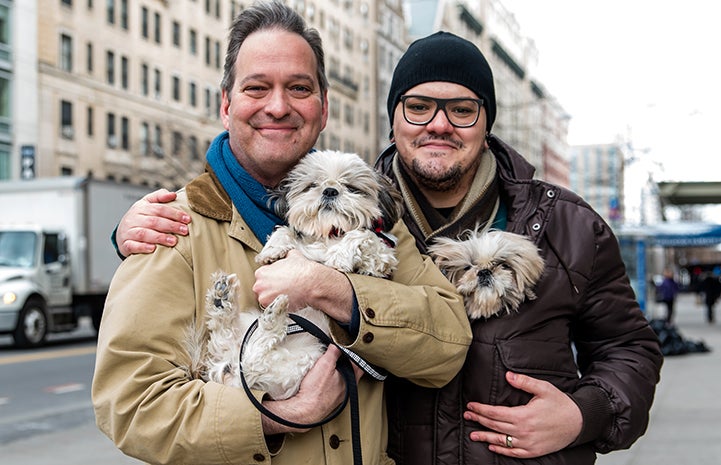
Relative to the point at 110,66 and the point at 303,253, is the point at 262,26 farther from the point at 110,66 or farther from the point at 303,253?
the point at 110,66

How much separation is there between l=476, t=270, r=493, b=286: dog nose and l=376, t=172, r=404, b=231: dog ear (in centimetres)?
37

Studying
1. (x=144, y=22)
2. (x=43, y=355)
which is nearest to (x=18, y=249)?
(x=43, y=355)

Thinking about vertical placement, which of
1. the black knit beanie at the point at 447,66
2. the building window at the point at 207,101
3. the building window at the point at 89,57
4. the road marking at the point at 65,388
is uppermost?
the building window at the point at 89,57

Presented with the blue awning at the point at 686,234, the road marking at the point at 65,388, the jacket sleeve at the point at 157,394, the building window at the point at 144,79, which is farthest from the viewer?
the building window at the point at 144,79

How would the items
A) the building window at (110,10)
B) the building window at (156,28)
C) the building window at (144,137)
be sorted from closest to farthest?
1. the building window at (110,10)
2. the building window at (144,137)
3. the building window at (156,28)

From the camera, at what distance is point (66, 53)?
128ft

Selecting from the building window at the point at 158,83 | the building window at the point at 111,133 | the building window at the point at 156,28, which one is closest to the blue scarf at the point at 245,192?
the building window at the point at 111,133

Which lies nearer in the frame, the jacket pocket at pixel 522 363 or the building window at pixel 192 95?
the jacket pocket at pixel 522 363

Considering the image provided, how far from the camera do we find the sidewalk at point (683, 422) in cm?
786

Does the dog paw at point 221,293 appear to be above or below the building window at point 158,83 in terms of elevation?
below

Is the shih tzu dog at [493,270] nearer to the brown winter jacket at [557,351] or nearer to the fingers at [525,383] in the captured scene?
the brown winter jacket at [557,351]

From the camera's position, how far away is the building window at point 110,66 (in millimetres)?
41625

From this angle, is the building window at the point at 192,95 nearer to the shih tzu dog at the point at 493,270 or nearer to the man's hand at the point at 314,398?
the shih tzu dog at the point at 493,270

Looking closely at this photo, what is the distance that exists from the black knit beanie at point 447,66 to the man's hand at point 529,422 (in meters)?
1.15
